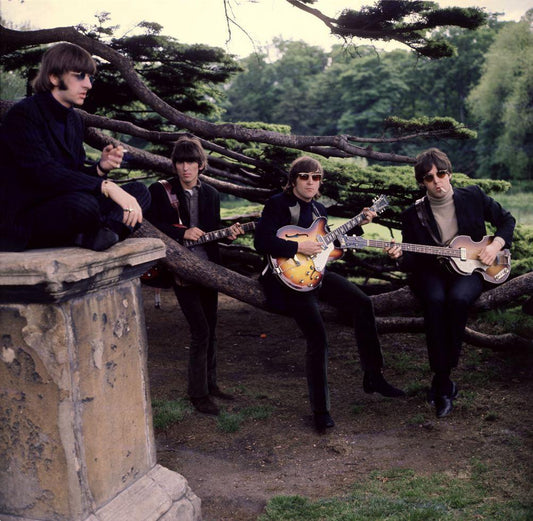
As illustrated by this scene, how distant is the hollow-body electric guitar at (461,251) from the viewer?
5012mm

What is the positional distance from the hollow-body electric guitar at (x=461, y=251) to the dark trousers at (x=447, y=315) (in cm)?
11

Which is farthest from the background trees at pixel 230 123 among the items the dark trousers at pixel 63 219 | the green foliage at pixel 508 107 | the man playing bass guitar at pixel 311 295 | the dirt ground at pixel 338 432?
the green foliage at pixel 508 107

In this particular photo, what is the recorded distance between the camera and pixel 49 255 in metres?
2.69

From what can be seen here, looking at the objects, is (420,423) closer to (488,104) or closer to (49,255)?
(49,255)

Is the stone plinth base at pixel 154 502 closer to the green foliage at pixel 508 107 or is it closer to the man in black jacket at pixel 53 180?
the man in black jacket at pixel 53 180

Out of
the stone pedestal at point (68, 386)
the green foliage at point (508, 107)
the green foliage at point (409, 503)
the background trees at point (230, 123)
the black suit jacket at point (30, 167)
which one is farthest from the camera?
the green foliage at point (508, 107)

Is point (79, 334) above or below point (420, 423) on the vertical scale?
above

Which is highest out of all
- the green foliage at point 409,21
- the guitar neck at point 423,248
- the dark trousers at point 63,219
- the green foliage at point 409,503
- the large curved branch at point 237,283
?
the green foliage at point 409,21

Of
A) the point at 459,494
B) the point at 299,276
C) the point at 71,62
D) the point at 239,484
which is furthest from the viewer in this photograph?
the point at 299,276

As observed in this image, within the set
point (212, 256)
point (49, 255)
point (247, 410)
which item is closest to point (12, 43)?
point (212, 256)

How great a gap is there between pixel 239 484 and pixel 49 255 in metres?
2.08

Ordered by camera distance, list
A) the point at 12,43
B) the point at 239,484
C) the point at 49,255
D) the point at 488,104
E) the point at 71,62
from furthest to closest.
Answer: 1. the point at 488,104
2. the point at 12,43
3. the point at 239,484
4. the point at 71,62
5. the point at 49,255

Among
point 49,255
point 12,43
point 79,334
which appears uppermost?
point 12,43

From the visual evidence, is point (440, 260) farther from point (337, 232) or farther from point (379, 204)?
point (337, 232)
